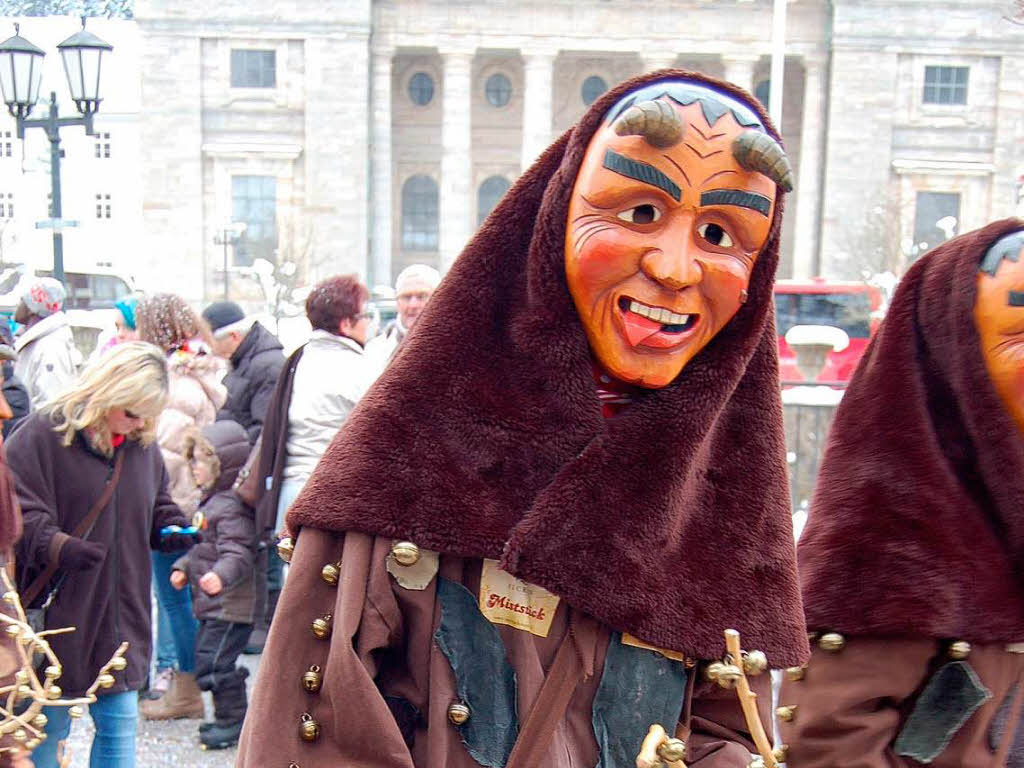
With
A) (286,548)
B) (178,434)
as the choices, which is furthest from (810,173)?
(286,548)

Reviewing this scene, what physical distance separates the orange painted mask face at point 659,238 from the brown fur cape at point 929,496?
0.61 meters

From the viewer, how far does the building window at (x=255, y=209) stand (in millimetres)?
38750

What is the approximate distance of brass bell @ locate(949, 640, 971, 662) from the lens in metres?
2.00

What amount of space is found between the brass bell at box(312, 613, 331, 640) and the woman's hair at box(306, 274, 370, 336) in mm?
3612

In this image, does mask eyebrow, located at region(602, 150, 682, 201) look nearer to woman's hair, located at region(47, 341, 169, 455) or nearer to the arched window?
woman's hair, located at region(47, 341, 169, 455)

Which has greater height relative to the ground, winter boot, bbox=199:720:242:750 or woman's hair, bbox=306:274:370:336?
woman's hair, bbox=306:274:370:336

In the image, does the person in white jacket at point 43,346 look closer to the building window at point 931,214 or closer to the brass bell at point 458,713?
the brass bell at point 458,713

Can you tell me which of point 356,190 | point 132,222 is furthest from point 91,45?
point 132,222

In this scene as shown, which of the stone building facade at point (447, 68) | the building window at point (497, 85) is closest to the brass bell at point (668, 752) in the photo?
the stone building facade at point (447, 68)

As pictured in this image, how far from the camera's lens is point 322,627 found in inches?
62.1

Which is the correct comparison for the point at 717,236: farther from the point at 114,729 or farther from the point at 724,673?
the point at 114,729

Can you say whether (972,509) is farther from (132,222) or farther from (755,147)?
(132,222)

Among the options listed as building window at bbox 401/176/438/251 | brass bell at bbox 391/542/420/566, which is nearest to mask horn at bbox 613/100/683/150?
brass bell at bbox 391/542/420/566

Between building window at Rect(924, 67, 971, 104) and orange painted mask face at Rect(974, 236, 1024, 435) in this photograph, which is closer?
orange painted mask face at Rect(974, 236, 1024, 435)
